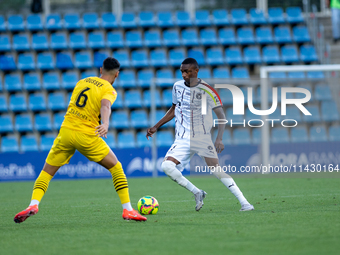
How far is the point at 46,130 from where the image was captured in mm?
17938

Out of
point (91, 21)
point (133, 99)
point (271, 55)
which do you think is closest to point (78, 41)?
point (91, 21)

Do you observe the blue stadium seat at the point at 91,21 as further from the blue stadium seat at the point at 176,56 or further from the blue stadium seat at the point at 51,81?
the blue stadium seat at the point at 176,56

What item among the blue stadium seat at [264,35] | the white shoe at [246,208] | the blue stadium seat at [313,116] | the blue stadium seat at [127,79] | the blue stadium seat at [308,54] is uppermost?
the blue stadium seat at [264,35]

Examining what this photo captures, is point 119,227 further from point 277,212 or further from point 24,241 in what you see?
point 277,212

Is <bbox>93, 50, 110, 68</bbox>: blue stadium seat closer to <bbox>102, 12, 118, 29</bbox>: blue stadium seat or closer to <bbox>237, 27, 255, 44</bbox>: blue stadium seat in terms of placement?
<bbox>102, 12, 118, 29</bbox>: blue stadium seat

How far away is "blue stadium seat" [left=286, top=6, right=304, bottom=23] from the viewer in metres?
20.3

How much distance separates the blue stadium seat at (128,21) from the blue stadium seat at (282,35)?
18.4ft

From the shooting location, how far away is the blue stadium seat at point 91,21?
19922 millimetres

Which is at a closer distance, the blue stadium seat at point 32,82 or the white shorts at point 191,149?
the white shorts at point 191,149

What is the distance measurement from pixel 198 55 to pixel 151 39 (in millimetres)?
1982

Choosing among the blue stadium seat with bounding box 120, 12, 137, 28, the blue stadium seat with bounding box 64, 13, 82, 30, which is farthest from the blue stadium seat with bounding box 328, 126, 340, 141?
the blue stadium seat with bounding box 64, 13, 82, 30

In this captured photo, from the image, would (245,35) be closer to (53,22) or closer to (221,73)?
(221,73)

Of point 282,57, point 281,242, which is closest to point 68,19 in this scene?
point 282,57

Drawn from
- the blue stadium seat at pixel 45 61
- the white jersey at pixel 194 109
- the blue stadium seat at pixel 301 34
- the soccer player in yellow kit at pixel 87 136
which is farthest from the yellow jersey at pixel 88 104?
the blue stadium seat at pixel 301 34
